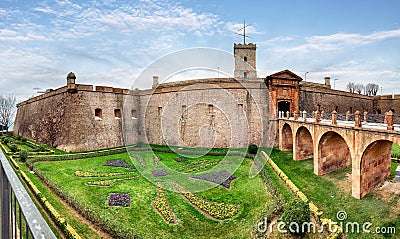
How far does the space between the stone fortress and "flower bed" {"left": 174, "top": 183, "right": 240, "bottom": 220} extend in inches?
443

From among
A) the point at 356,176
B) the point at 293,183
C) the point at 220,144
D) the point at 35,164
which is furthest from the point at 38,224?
the point at 220,144

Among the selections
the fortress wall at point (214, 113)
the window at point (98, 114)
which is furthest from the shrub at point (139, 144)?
the window at point (98, 114)

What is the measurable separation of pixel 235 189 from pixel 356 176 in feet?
16.7

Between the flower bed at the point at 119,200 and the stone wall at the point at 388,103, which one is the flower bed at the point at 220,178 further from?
the stone wall at the point at 388,103

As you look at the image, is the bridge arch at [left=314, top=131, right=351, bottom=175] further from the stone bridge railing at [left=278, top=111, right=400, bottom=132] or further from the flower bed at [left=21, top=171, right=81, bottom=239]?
the flower bed at [left=21, top=171, right=81, bottom=239]

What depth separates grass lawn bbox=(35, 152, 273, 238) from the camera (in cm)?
895

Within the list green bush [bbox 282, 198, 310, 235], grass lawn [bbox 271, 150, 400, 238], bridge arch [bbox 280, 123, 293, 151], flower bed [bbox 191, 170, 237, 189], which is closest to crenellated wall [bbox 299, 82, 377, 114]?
bridge arch [bbox 280, 123, 293, 151]

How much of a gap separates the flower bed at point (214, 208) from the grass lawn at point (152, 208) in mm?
213

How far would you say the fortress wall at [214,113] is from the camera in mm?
22125

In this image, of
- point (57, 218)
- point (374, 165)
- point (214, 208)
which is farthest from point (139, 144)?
point (374, 165)

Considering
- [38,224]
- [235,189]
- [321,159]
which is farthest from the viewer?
[321,159]

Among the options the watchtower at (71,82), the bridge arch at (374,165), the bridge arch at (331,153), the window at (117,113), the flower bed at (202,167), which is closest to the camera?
the bridge arch at (374,165)

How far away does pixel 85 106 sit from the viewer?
22078mm

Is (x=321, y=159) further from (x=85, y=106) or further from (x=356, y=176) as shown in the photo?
(x=85, y=106)
